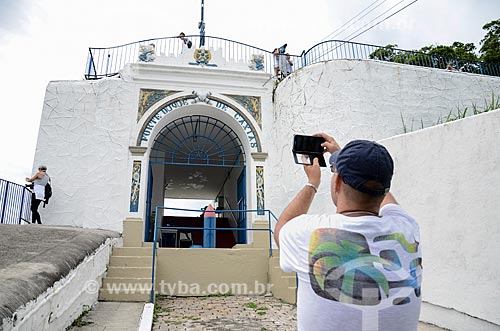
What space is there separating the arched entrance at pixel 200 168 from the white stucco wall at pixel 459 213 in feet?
16.1

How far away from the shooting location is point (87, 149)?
26.7 feet

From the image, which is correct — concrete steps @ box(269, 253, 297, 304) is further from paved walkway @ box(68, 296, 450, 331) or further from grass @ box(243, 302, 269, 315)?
grass @ box(243, 302, 269, 315)

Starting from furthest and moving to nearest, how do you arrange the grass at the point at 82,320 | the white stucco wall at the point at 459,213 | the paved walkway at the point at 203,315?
1. the paved walkway at the point at 203,315
2. the grass at the point at 82,320
3. the white stucco wall at the point at 459,213

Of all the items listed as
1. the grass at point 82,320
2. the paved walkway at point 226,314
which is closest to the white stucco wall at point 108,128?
the paved walkway at point 226,314

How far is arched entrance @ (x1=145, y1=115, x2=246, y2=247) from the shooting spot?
930 centimetres

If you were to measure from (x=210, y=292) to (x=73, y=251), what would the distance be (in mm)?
2904

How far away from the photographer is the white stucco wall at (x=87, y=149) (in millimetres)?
7805

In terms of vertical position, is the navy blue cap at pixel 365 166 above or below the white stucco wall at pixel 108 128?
below

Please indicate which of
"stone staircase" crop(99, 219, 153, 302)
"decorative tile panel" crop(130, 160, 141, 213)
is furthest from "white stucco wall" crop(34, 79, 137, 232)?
"stone staircase" crop(99, 219, 153, 302)

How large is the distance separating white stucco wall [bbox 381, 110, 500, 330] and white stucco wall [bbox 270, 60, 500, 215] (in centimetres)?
288

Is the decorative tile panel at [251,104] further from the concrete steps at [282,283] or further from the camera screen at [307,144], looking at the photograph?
the camera screen at [307,144]

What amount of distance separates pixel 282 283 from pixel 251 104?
465 cm

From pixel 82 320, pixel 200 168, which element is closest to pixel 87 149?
pixel 82 320

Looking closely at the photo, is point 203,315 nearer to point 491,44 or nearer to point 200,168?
point 200,168
